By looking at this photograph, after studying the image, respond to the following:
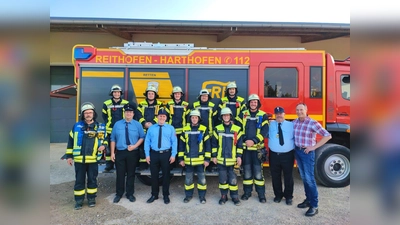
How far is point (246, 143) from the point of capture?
4316mm

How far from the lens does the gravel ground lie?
3693 mm

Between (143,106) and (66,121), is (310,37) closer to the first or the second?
(143,106)

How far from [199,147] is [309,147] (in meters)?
1.78

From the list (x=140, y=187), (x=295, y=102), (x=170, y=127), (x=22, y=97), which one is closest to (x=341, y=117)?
(x=295, y=102)

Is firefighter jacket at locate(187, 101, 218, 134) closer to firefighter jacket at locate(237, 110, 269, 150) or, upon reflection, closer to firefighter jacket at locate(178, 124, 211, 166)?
firefighter jacket at locate(178, 124, 211, 166)

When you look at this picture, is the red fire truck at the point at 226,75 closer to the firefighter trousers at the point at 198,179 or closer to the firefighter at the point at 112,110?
the firefighter at the point at 112,110

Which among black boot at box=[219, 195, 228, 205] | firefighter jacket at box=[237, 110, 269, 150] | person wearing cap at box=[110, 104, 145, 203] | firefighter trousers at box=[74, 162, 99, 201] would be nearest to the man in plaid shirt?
firefighter jacket at box=[237, 110, 269, 150]

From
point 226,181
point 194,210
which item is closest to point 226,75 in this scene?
point 226,181

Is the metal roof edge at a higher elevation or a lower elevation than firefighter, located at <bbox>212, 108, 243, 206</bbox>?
higher

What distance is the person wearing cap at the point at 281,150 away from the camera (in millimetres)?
4129

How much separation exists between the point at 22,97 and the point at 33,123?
0.46 feet

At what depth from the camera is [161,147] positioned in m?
4.29

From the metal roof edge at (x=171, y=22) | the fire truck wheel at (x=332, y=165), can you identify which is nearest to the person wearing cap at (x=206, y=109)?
the fire truck wheel at (x=332, y=165)

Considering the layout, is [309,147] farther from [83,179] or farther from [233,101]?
[83,179]
